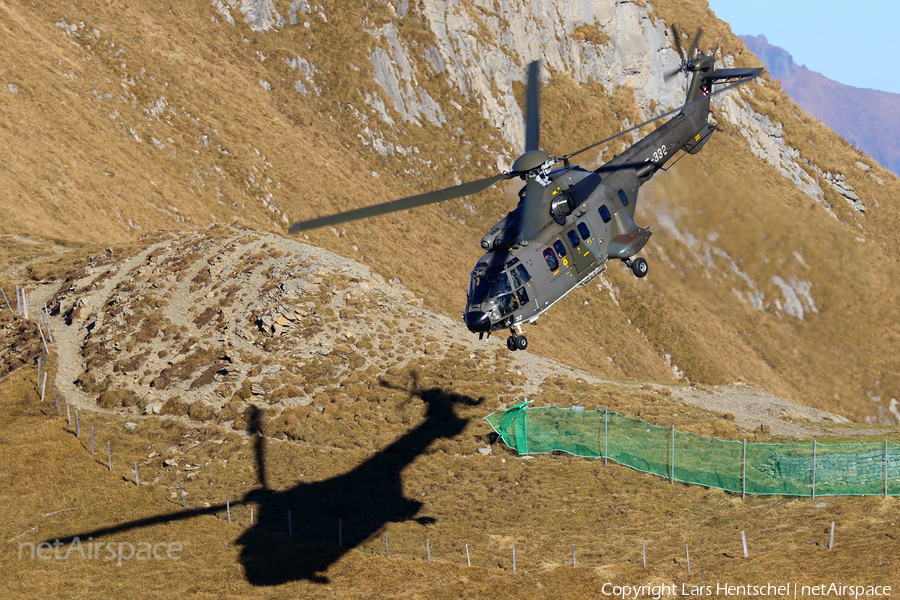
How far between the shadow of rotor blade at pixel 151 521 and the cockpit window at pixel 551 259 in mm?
14503

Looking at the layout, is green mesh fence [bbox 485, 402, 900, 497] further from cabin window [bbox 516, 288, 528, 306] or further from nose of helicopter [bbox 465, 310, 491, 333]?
nose of helicopter [bbox 465, 310, 491, 333]

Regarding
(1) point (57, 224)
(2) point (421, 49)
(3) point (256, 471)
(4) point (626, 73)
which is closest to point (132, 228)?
(1) point (57, 224)

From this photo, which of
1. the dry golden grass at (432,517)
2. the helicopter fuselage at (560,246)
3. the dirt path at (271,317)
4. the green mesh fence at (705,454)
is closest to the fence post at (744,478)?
the green mesh fence at (705,454)

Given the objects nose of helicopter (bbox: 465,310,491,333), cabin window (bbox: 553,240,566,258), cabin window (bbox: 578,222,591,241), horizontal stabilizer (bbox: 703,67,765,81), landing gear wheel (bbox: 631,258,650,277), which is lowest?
nose of helicopter (bbox: 465,310,491,333)

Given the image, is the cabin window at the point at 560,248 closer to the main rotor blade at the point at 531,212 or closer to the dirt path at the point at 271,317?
the main rotor blade at the point at 531,212

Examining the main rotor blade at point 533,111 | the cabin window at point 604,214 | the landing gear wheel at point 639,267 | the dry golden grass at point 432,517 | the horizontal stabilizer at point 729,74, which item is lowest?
the dry golden grass at point 432,517

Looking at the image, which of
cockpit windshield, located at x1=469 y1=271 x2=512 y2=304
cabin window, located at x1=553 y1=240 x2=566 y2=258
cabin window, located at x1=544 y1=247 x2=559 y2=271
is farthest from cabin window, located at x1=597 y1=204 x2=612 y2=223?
cockpit windshield, located at x1=469 y1=271 x2=512 y2=304

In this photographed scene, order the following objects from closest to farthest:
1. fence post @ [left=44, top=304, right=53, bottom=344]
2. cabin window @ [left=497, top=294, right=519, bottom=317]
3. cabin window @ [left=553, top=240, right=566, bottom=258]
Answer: cabin window @ [left=497, top=294, right=519, bottom=317]
cabin window @ [left=553, top=240, right=566, bottom=258]
fence post @ [left=44, top=304, right=53, bottom=344]

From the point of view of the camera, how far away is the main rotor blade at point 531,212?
23.3 m

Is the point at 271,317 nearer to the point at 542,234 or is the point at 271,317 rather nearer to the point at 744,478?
the point at 542,234

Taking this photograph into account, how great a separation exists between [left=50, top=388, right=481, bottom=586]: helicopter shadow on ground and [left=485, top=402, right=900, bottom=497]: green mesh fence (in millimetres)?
3812

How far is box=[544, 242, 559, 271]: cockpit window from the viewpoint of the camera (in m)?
23.8

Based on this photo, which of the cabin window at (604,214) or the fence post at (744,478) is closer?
the cabin window at (604,214)

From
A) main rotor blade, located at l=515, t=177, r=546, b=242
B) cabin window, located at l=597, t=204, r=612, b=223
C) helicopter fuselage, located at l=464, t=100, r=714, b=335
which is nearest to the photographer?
helicopter fuselage, located at l=464, t=100, r=714, b=335
